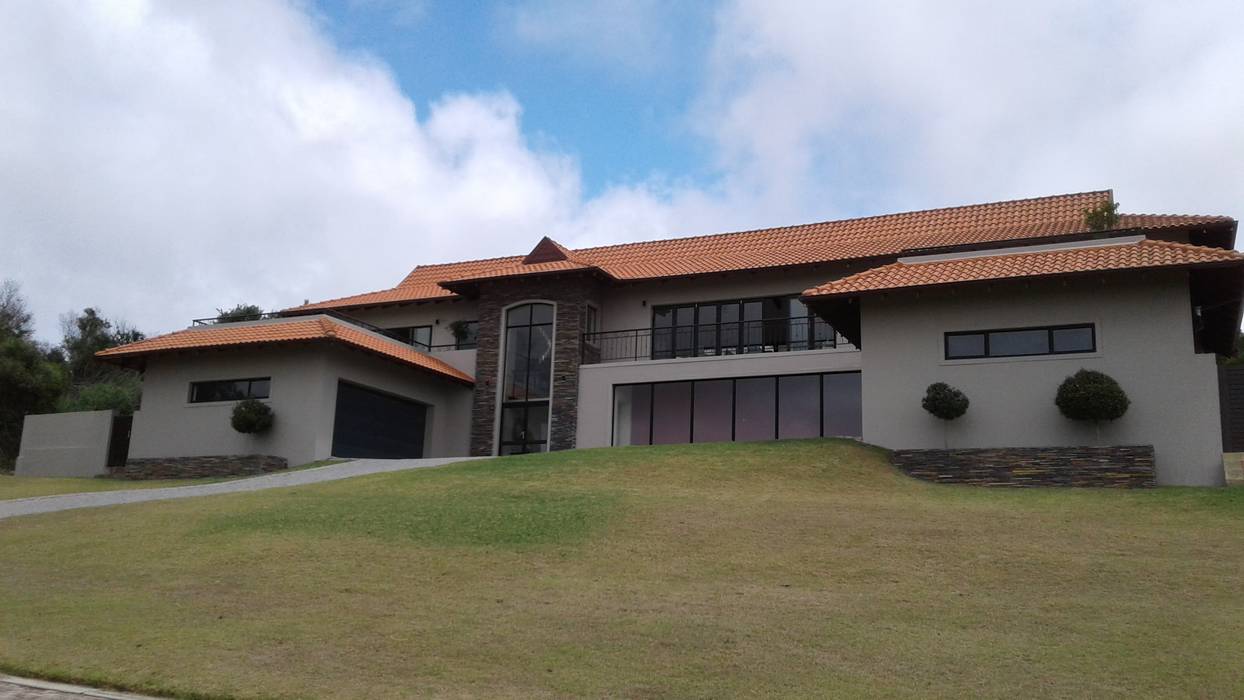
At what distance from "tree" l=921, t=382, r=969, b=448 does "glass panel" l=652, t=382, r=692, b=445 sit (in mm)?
9045

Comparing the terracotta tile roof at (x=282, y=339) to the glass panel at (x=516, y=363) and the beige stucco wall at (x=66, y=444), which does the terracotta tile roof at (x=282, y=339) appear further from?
the beige stucco wall at (x=66, y=444)

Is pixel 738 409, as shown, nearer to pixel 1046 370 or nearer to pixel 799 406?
pixel 799 406

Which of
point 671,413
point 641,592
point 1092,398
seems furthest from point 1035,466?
point 671,413

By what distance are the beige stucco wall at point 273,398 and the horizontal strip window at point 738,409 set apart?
18.4ft

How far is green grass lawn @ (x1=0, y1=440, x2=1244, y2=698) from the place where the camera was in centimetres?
934

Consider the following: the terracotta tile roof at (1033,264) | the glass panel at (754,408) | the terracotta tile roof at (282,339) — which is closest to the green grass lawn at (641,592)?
the terracotta tile roof at (1033,264)

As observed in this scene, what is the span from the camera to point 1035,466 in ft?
65.9

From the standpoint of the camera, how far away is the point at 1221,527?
1498 centimetres

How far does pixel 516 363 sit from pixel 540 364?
0.83 meters

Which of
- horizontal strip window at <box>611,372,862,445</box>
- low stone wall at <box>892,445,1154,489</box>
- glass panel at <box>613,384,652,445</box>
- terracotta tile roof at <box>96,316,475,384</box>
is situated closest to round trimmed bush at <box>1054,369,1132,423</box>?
low stone wall at <box>892,445,1154,489</box>

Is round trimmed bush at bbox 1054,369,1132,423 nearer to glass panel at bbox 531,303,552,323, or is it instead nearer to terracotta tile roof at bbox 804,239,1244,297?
terracotta tile roof at bbox 804,239,1244,297

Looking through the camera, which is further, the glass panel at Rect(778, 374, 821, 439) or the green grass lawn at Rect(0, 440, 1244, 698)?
the glass panel at Rect(778, 374, 821, 439)

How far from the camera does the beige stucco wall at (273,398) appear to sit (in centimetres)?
2744

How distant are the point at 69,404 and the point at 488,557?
107ft
